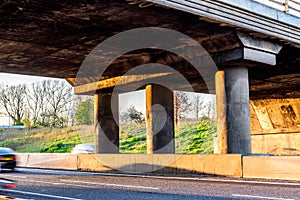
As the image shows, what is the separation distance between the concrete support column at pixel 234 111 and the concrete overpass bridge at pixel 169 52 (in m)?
0.04

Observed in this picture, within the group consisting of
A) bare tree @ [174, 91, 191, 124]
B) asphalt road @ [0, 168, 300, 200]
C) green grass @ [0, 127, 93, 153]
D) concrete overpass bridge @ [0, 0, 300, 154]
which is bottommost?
asphalt road @ [0, 168, 300, 200]

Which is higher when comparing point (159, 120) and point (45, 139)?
point (159, 120)

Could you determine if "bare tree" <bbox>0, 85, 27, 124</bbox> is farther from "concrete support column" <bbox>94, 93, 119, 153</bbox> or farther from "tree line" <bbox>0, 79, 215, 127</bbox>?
"concrete support column" <bbox>94, 93, 119, 153</bbox>

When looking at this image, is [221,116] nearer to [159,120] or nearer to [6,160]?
[159,120]

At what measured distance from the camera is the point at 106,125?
86.1ft

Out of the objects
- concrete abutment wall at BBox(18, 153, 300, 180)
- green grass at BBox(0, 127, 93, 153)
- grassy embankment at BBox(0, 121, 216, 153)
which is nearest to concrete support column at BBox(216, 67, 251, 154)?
concrete abutment wall at BBox(18, 153, 300, 180)

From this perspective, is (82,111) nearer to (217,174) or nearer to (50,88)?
(50,88)

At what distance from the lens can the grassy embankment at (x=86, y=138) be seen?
5531 centimetres

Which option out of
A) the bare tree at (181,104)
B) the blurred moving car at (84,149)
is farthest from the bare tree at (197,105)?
the blurred moving car at (84,149)

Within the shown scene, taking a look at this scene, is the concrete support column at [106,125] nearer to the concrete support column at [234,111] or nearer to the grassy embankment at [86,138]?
the concrete support column at [234,111]

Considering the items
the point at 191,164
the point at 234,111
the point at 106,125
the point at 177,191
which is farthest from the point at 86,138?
the point at 177,191

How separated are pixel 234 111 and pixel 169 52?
13.6 ft

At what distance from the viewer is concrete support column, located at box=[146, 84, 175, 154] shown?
23.4 meters

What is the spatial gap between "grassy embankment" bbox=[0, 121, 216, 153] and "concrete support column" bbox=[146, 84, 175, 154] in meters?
27.7
